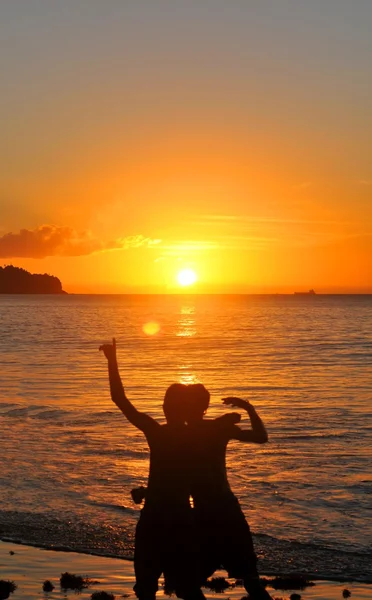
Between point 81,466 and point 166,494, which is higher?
point 166,494

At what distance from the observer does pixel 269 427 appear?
2422 cm

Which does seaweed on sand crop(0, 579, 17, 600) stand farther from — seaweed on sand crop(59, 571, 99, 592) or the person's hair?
the person's hair

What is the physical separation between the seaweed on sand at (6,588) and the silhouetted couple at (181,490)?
12.5 ft

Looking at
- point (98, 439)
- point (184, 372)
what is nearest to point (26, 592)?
point (98, 439)

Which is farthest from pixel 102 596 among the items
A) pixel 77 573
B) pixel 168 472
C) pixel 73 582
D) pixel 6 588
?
pixel 168 472

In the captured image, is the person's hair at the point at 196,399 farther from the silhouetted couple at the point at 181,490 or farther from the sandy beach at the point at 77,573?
the sandy beach at the point at 77,573

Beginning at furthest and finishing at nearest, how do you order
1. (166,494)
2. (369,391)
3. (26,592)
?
(369,391) → (26,592) → (166,494)

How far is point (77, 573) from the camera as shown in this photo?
10227 mm

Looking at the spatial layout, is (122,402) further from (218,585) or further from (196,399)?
(218,585)

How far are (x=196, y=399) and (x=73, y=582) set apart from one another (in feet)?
16.2

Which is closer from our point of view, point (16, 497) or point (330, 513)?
point (330, 513)

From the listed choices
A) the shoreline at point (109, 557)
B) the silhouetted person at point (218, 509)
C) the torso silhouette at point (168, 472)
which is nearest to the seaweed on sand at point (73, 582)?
the shoreline at point (109, 557)

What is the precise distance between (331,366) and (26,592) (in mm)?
43153

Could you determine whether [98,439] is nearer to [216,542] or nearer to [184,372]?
[216,542]
